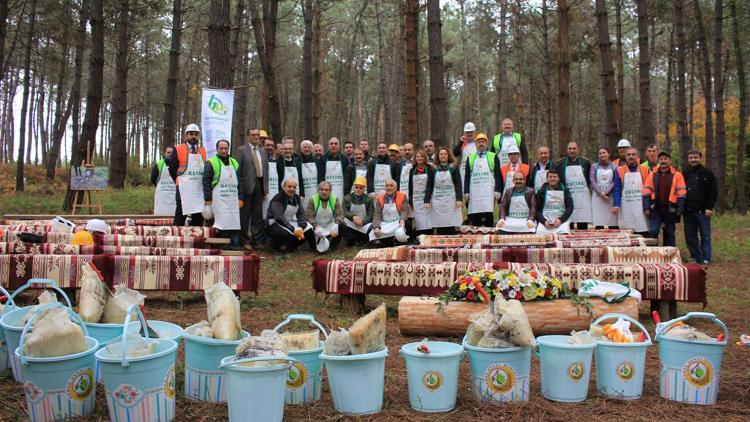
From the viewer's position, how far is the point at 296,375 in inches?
160

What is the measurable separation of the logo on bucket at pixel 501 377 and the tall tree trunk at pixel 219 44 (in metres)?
10.1

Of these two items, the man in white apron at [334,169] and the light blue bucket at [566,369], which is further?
the man in white apron at [334,169]

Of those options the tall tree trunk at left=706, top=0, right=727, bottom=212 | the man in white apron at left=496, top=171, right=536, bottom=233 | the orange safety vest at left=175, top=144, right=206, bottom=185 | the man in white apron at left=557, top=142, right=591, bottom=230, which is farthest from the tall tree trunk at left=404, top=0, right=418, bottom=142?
the tall tree trunk at left=706, top=0, right=727, bottom=212

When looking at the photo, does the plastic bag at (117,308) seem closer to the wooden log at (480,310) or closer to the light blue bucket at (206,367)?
the light blue bucket at (206,367)

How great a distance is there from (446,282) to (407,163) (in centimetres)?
644

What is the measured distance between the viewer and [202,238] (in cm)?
907

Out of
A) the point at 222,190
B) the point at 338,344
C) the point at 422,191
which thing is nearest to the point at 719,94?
the point at 422,191

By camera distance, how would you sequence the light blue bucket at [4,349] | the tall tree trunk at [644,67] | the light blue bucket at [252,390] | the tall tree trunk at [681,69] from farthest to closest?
the tall tree trunk at [681,69] < the tall tree trunk at [644,67] < the light blue bucket at [4,349] < the light blue bucket at [252,390]

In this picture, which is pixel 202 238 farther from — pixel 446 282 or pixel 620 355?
pixel 620 355

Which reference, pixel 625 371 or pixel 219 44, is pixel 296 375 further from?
pixel 219 44

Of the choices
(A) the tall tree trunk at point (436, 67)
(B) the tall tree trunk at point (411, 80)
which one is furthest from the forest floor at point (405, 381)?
(B) the tall tree trunk at point (411, 80)

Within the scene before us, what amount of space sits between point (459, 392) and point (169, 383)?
1.97 meters

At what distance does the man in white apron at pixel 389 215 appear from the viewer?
38.6 feet

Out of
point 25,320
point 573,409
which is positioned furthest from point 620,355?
point 25,320
